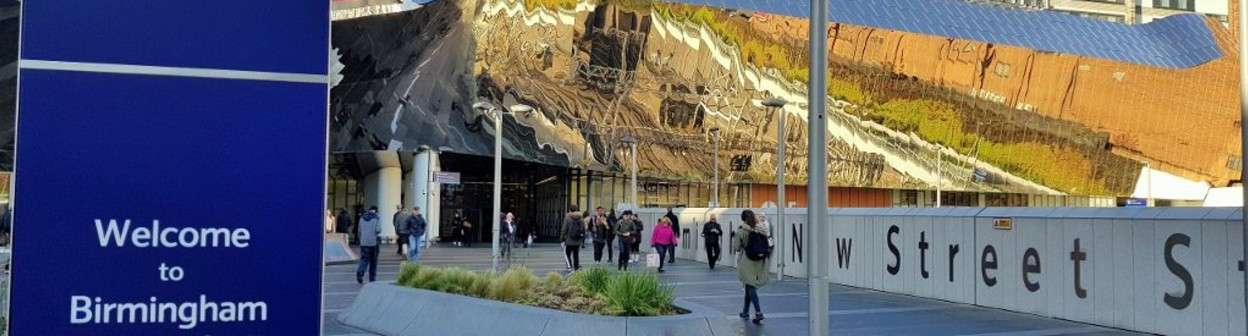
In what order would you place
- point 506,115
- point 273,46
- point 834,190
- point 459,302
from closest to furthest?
point 273,46 < point 459,302 < point 506,115 < point 834,190

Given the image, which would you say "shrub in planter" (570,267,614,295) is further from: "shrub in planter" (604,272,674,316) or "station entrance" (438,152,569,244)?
"station entrance" (438,152,569,244)

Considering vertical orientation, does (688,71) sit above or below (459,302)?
above

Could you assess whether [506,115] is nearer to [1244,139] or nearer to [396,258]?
[396,258]

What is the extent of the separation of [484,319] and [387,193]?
38.1m

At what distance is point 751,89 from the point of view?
54.8 metres

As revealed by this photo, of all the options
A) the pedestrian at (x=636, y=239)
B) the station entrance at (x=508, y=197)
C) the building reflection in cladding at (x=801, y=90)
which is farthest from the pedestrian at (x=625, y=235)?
the station entrance at (x=508, y=197)

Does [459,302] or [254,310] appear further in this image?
[459,302]

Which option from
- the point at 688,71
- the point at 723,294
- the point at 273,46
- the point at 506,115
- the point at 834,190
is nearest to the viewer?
the point at 273,46

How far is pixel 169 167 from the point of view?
113 inches

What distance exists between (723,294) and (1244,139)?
11263mm

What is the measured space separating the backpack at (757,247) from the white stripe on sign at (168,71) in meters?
10.6

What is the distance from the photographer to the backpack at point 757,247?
1325 cm

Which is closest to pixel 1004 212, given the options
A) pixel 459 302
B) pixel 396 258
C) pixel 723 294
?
pixel 723 294

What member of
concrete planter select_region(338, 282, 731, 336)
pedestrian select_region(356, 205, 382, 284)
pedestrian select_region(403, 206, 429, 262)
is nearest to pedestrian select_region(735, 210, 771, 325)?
concrete planter select_region(338, 282, 731, 336)
